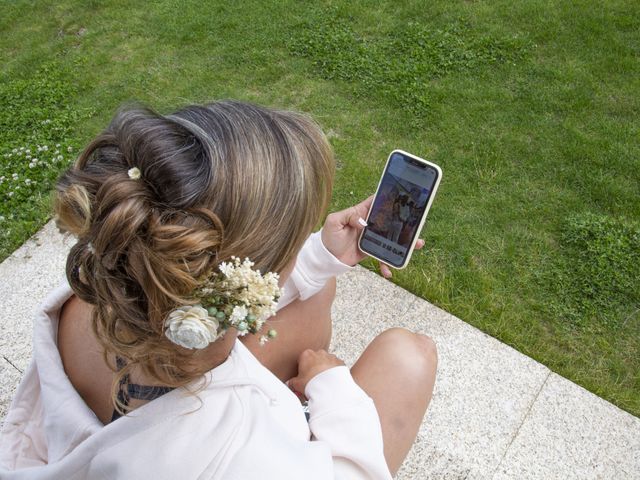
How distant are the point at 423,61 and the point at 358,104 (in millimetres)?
582

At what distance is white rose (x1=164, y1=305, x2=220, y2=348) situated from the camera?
104 cm

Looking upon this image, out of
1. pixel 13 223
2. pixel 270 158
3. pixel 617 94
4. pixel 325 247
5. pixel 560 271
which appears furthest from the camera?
pixel 617 94

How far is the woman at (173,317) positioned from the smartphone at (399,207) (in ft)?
2.03

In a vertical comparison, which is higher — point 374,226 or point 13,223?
point 374,226

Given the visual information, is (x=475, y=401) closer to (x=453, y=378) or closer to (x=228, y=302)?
(x=453, y=378)

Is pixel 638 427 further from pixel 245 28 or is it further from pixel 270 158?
pixel 245 28

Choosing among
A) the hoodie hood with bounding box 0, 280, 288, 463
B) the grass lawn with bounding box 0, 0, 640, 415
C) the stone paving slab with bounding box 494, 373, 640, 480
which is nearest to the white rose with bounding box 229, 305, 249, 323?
the hoodie hood with bounding box 0, 280, 288, 463

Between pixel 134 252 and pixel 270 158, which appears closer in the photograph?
pixel 134 252

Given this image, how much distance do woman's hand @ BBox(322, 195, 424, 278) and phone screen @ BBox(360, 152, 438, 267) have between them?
0.16 ft

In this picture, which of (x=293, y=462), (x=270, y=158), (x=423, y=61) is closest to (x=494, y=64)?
(x=423, y=61)

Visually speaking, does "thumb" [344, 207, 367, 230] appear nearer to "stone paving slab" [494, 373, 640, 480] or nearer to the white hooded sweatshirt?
the white hooded sweatshirt

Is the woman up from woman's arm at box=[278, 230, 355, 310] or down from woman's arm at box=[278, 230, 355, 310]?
up

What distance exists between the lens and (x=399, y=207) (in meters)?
1.97

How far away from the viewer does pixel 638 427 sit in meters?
2.20
